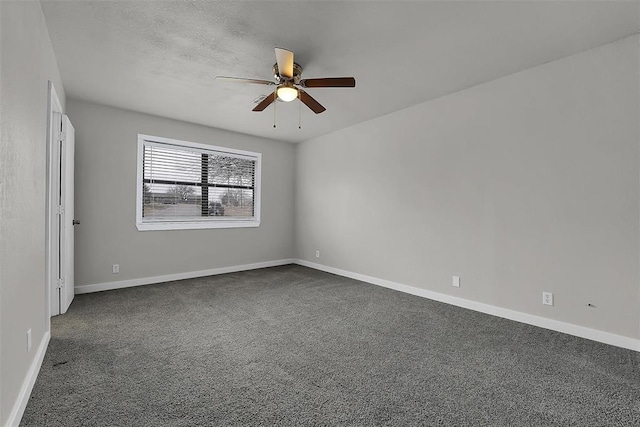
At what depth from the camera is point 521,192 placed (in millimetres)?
3123

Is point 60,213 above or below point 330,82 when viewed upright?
below

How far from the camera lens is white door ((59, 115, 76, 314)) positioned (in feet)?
10.5

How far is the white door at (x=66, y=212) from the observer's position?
320 cm

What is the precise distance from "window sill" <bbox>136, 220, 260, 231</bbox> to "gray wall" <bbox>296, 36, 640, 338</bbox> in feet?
7.14

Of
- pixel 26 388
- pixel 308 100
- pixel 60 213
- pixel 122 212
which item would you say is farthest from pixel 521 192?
pixel 122 212

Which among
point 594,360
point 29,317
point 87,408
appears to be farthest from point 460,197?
point 29,317

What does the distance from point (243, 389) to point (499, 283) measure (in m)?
2.79

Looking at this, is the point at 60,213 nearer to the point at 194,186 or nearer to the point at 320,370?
the point at 194,186

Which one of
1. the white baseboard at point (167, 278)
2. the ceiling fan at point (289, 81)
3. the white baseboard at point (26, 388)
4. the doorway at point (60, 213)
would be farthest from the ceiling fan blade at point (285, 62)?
the white baseboard at point (167, 278)

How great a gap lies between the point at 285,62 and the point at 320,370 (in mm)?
2331

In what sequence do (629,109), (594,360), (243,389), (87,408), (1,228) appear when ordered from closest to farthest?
1. (1,228)
2. (87,408)
3. (243,389)
4. (594,360)
5. (629,109)

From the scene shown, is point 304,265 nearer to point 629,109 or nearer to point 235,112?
point 235,112

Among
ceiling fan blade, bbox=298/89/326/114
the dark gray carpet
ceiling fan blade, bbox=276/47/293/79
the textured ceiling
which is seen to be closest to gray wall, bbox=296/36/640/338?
the textured ceiling

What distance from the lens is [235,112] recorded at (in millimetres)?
4324
